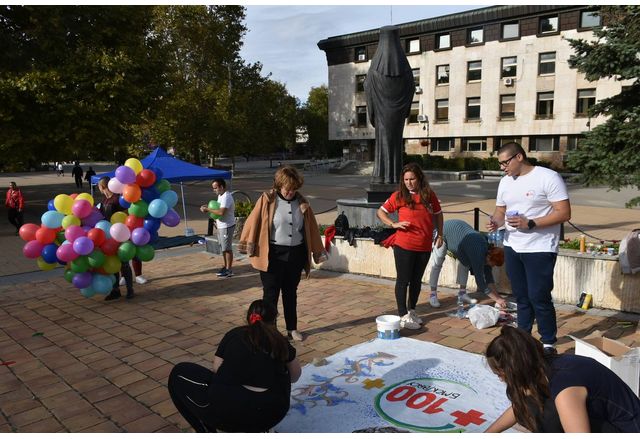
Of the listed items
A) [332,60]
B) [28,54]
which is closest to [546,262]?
[28,54]

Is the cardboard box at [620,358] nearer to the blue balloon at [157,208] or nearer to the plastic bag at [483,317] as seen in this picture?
the plastic bag at [483,317]

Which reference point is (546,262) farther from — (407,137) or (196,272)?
(407,137)

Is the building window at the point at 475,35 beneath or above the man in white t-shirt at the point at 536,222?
above

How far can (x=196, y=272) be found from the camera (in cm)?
854

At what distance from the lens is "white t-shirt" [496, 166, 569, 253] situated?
4117 millimetres

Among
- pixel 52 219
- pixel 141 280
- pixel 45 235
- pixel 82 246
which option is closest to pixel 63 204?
pixel 52 219

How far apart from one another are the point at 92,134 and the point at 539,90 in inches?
1161

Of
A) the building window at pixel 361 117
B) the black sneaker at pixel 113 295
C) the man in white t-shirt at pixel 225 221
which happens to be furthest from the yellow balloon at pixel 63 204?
the building window at pixel 361 117

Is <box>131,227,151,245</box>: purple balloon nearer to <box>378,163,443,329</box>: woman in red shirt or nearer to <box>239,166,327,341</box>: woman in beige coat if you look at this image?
<box>239,166,327,341</box>: woman in beige coat

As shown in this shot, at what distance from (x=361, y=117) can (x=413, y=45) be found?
7416 mm

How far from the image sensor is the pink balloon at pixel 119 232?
654 centimetres

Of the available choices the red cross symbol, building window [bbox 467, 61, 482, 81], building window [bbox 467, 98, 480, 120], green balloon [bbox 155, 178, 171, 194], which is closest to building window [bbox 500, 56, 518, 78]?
building window [bbox 467, 61, 482, 81]

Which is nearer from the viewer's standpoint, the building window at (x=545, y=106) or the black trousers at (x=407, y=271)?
the black trousers at (x=407, y=271)

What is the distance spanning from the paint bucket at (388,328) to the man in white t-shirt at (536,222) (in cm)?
128
